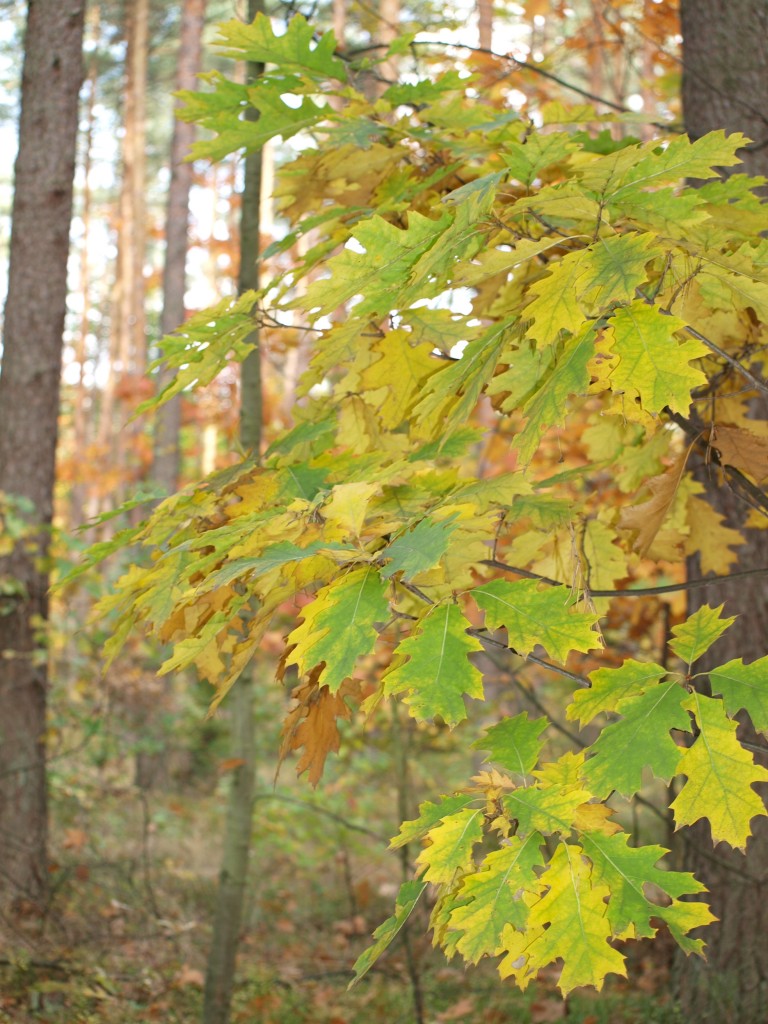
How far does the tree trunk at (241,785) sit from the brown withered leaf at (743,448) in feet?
7.94

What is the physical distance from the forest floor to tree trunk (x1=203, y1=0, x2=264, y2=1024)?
0.26m

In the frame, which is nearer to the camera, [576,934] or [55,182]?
[576,934]

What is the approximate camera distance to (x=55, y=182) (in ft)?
19.5

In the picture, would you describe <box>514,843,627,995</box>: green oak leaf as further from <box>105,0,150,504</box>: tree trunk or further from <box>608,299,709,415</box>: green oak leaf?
<box>105,0,150,504</box>: tree trunk

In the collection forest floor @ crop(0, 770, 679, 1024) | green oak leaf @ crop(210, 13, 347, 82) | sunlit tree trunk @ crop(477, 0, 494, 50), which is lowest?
forest floor @ crop(0, 770, 679, 1024)

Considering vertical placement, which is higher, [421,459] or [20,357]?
[20,357]

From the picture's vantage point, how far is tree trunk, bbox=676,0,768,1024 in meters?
3.32

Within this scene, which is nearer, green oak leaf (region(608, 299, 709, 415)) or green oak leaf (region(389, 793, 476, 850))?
green oak leaf (region(608, 299, 709, 415))

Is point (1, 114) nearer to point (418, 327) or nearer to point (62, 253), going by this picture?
point (62, 253)

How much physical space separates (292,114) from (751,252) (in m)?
1.11

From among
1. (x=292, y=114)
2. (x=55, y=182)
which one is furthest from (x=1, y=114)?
(x=292, y=114)

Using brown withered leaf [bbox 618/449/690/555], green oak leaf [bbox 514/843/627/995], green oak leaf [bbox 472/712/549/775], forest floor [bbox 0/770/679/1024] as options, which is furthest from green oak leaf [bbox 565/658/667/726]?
forest floor [bbox 0/770/679/1024]

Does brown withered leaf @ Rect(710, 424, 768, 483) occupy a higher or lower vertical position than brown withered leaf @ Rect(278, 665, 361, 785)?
higher

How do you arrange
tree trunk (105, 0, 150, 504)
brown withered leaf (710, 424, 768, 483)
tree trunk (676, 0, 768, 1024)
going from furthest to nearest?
tree trunk (105, 0, 150, 504) < tree trunk (676, 0, 768, 1024) < brown withered leaf (710, 424, 768, 483)
